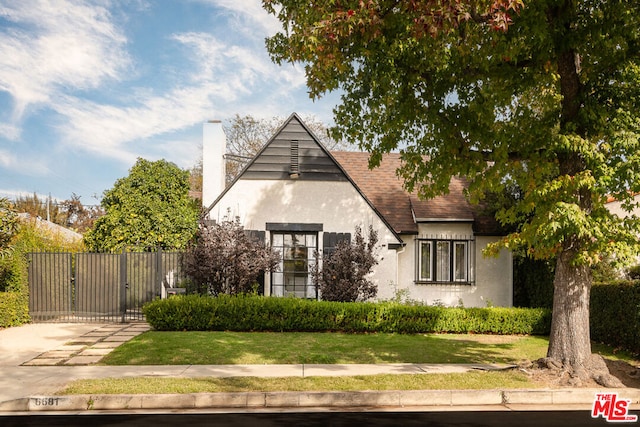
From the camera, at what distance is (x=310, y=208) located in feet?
57.4

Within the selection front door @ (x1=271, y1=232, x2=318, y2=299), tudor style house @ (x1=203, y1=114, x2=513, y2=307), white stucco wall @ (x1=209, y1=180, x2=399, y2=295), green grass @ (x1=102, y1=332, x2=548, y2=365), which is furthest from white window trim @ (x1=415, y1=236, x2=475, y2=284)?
green grass @ (x1=102, y1=332, x2=548, y2=365)

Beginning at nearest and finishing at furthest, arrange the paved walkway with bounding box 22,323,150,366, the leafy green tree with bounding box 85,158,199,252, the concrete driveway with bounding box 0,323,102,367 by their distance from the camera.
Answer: the paved walkway with bounding box 22,323,150,366
the concrete driveway with bounding box 0,323,102,367
the leafy green tree with bounding box 85,158,199,252

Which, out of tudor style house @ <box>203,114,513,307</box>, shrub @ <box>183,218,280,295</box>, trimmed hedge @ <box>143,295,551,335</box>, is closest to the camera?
trimmed hedge @ <box>143,295,551,335</box>

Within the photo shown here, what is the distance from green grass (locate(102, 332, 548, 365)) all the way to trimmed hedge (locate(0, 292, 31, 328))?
15.6ft

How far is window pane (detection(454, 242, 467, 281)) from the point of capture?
18.9m

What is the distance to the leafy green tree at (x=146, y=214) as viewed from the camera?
17.5 m

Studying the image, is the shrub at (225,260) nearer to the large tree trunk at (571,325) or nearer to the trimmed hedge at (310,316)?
the trimmed hedge at (310,316)

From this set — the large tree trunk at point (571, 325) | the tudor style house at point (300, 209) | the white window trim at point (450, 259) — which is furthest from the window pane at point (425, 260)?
the large tree trunk at point (571, 325)

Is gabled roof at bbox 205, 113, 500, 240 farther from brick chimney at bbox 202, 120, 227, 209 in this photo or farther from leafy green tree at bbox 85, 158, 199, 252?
leafy green tree at bbox 85, 158, 199, 252

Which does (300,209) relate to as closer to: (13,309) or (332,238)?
(332,238)

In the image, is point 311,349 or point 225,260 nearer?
point 311,349

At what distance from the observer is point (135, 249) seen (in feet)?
57.0

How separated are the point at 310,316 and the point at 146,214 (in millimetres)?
7021

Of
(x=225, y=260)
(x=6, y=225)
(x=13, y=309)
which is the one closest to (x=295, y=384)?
(x=225, y=260)
